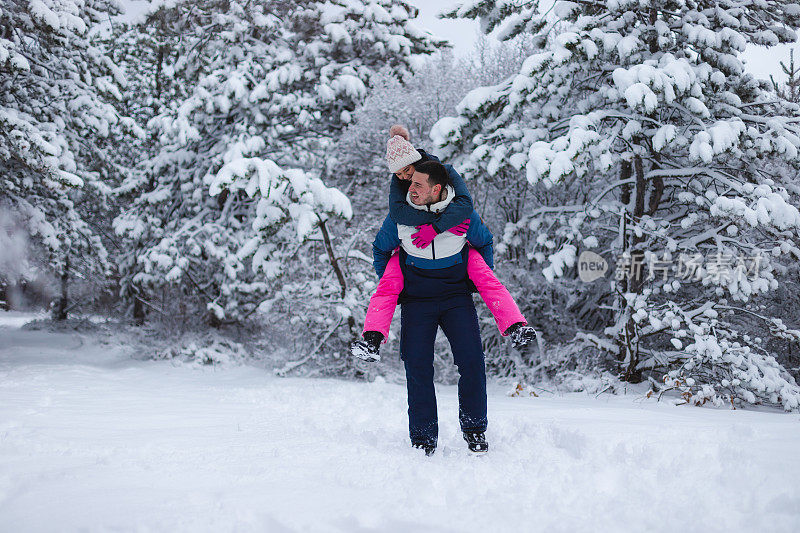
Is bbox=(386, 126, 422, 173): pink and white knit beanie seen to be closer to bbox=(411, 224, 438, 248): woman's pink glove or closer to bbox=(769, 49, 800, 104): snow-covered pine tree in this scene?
bbox=(411, 224, 438, 248): woman's pink glove

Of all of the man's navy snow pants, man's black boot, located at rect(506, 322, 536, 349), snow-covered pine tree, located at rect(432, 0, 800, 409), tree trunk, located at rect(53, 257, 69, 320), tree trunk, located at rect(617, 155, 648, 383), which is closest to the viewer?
man's black boot, located at rect(506, 322, 536, 349)

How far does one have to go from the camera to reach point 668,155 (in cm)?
651

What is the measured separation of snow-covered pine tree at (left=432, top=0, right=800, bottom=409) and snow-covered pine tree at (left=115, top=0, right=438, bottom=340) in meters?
4.03

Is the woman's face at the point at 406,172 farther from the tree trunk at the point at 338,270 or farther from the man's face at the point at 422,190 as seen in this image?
the tree trunk at the point at 338,270

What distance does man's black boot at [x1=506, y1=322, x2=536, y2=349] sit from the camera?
2479 mm

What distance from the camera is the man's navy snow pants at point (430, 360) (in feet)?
8.61

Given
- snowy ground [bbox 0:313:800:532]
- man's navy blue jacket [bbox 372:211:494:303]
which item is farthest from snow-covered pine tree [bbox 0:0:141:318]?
man's navy blue jacket [bbox 372:211:494:303]

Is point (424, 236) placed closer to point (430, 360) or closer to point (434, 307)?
point (434, 307)

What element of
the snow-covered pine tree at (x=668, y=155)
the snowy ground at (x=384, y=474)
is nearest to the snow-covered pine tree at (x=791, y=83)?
the snow-covered pine tree at (x=668, y=155)

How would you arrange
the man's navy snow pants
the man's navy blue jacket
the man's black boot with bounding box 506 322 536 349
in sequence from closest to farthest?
the man's black boot with bounding box 506 322 536 349
the man's navy snow pants
the man's navy blue jacket

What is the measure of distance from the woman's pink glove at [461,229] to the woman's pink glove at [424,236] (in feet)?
0.31

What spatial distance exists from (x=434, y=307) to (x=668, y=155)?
5.15 metres

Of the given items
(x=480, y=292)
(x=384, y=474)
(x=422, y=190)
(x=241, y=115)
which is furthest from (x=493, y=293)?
(x=241, y=115)

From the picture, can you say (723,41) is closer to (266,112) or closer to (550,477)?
(550,477)
